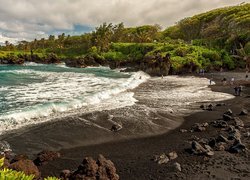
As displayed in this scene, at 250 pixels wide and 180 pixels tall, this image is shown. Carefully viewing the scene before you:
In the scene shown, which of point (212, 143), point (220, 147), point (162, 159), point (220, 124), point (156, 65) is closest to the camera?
point (162, 159)

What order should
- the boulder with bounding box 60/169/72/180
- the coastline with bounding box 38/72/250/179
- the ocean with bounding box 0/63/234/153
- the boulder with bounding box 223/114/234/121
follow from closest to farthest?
1. the boulder with bounding box 60/169/72/180
2. the coastline with bounding box 38/72/250/179
3. the ocean with bounding box 0/63/234/153
4. the boulder with bounding box 223/114/234/121

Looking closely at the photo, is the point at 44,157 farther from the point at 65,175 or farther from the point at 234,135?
the point at 234,135

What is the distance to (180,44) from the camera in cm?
8544

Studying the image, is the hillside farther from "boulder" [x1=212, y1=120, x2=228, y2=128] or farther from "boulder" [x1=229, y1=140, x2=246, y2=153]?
"boulder" [x1=229, y1=140, x2=246, y2=153]

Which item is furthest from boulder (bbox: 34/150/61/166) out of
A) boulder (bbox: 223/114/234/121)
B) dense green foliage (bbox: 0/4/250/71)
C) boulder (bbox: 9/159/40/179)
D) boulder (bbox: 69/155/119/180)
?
dense green foliage (bbox: 0/4/250/71)

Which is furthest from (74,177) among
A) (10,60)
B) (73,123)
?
(10,60)

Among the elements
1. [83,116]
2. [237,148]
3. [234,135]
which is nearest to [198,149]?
[237,148]

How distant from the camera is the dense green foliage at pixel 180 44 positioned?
244 ft

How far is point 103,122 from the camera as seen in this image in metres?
22.1

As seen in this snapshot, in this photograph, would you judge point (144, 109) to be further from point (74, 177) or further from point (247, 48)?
point (247, 48)

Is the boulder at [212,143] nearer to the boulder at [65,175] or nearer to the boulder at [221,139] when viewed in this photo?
the boulder at [221,139]

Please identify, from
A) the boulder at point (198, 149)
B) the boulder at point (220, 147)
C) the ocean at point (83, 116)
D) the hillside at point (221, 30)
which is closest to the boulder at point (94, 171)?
the ocean at point (83, 116)

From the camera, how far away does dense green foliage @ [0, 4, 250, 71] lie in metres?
74.4

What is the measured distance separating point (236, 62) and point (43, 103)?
5967cm
